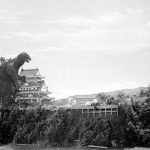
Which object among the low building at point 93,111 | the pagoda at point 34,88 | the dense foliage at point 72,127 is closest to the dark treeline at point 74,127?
the dense foliage at point 72,127

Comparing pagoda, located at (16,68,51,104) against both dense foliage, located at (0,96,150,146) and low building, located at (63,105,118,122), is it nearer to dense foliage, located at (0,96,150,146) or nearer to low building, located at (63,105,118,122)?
dense foliage, located at (0,96,150,146)

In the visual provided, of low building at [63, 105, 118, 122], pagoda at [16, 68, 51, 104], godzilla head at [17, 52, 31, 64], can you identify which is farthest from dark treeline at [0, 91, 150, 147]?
pagoda at [16, 68, 51, 104]

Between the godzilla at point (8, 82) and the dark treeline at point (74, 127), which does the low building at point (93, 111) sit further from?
the godzilla at point (8, 82)

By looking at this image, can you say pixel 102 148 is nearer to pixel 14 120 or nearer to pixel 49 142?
pixel 49 142

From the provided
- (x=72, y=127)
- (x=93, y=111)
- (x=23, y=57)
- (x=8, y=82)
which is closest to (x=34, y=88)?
(x=23, y=57)

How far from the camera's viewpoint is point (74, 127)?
29.3 m

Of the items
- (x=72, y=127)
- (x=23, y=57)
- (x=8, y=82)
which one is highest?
(x=23, y=57)

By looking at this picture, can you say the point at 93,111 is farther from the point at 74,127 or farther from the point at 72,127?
the point at 72,127

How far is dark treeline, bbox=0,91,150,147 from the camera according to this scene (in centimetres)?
2656

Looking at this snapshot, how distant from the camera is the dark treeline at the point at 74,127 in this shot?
26.6 meters

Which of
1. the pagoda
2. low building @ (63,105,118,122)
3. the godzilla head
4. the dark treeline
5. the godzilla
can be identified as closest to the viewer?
the dark treeline

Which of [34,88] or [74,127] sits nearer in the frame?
[74,127]

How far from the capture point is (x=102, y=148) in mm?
26078

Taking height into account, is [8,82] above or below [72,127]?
above
